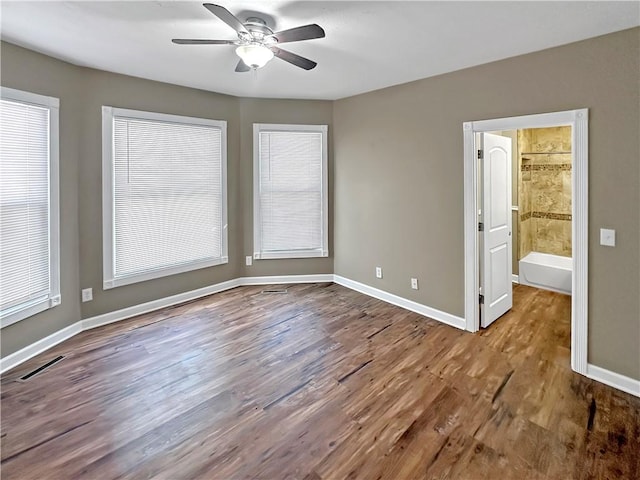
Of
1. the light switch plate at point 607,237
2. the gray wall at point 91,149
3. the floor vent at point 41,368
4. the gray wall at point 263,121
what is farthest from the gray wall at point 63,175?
the light switch plate at point 607,237

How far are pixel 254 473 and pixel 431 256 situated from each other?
2736 millimetres

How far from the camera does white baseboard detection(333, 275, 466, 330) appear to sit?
11.8ft

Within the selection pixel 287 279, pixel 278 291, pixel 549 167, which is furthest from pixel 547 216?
pixel 278 291

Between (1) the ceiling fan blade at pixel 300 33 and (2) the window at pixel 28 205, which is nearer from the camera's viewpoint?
(1) the ceiling fan blade at pixel 300 33

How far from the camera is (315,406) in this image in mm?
2326

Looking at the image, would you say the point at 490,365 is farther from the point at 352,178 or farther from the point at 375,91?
the point at 375,91

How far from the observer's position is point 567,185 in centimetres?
518

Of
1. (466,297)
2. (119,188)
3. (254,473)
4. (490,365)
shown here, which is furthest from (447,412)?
(119,188)

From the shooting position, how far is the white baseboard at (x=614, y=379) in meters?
2.44

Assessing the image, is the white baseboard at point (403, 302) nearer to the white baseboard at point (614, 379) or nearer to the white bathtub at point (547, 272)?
the white baseboard at point (614, 379)

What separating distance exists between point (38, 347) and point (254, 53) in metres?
3.08

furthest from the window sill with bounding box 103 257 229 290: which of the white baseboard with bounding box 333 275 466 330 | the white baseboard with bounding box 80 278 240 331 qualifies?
the white baseboard with bounding box 333 275 466 330

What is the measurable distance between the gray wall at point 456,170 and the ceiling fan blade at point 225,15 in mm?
2242

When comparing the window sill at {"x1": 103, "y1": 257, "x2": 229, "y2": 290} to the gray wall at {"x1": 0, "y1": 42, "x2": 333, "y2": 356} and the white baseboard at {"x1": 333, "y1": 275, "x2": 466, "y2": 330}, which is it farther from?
the white baseboard at {"x1": 333, "y1": 275, "x2": 466, "y2": 330}
